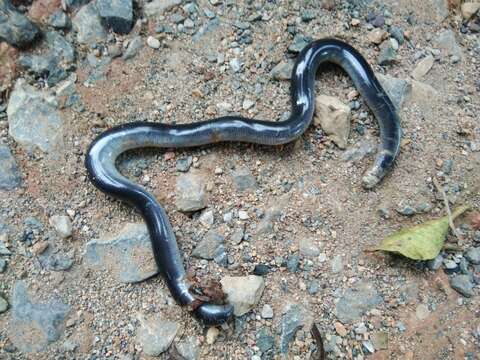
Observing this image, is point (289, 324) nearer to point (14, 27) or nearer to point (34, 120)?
point (34, 120)

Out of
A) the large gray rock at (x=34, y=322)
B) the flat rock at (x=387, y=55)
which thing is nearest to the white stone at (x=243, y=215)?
the large gray rock at (x=34, y=322)

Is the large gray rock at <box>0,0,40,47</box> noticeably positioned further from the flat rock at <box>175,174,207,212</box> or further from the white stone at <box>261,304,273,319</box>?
the white stone at <box>261,304,273,319</box>

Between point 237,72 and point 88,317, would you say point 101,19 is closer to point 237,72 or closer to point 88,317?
point 237,72

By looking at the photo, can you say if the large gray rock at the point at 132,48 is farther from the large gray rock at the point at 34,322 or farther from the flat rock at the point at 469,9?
the flat rock at the point at 469,9

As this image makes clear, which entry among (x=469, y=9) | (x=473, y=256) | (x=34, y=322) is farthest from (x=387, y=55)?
(x=34, y=322)

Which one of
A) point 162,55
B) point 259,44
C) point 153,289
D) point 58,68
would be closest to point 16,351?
point 153,289

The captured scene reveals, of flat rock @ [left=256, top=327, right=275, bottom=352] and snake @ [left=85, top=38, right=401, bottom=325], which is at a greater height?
snake @ [left=85, top=38, right=401, bottom=325]

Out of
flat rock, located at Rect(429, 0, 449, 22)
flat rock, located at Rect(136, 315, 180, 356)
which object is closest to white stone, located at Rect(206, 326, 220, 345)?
flat rock, located at Rect(136, 315, 180, 356)
